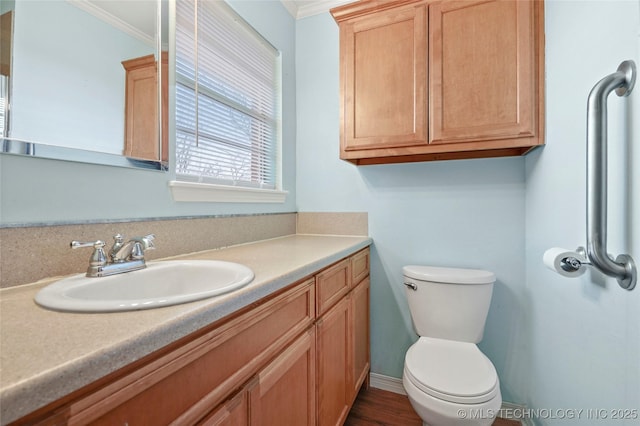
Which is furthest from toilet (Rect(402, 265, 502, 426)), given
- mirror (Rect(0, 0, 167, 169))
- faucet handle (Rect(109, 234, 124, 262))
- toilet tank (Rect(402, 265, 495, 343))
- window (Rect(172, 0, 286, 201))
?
mirror (Rect(0, 0, 167, 169))

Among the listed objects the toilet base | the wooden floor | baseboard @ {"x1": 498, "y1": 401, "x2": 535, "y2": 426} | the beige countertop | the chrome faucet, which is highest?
the chrome faucet

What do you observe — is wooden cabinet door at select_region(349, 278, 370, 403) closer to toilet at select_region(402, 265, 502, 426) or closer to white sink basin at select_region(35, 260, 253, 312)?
toilet at select_region(402, 265, 502, 426)

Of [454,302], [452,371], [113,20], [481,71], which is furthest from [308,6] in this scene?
[452,371]

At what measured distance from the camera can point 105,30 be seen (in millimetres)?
943

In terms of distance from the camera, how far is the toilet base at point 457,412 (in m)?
1.07

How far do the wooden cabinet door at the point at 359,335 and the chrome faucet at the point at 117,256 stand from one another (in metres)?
1.02

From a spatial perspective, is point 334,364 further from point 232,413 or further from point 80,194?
point 80,194

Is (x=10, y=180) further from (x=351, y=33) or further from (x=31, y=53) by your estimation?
(x=351, y=33)

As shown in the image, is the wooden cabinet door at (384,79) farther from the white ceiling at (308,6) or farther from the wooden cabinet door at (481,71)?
the white ceiling at (308,6)

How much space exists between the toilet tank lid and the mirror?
54.3 inches

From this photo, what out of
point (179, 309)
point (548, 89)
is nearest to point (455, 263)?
point (548, 89)

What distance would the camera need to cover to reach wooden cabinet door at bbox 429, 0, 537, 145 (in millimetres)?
1328

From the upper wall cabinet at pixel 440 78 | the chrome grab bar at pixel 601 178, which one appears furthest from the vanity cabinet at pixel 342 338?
the chrome grab bar at pixel 601 178

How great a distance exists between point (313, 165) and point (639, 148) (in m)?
1.64
